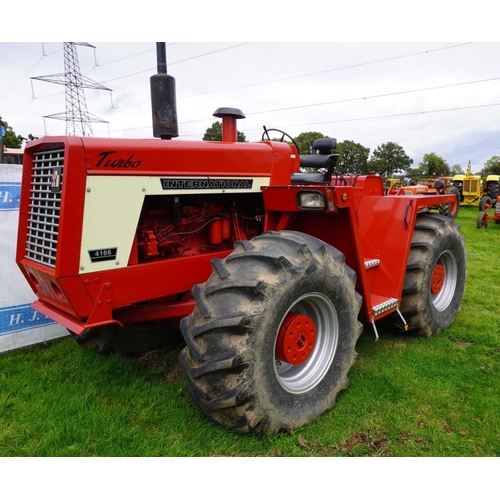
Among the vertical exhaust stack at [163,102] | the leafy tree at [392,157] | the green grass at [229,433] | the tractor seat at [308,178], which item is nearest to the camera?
the green grass at [229,433]

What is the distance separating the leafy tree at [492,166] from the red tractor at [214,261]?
57410mm

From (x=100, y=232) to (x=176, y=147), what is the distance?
0.76m

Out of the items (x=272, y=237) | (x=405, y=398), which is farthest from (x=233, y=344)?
(x=405, y=398)

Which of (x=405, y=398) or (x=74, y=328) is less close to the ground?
(x=74, y=328)

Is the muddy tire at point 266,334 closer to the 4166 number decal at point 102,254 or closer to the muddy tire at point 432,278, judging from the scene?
the 4166 number decal at point 102,254

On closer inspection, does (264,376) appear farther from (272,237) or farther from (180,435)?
(272,237)

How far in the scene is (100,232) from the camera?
8.14ft

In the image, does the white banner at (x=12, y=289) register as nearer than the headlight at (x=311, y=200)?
No

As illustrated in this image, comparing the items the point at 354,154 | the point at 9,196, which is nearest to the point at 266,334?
the point at 9,196

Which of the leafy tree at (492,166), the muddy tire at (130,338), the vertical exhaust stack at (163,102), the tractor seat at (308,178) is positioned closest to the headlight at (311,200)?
the tractor seat at (308,178)

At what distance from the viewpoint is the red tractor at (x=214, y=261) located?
7.81 feet

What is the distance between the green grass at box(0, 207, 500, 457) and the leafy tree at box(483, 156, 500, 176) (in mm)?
56713

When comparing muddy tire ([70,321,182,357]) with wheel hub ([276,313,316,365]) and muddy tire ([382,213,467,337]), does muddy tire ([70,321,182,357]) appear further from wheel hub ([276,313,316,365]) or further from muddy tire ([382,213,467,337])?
muddy tire ([382,213,467,337])

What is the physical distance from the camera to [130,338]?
12.1ft
